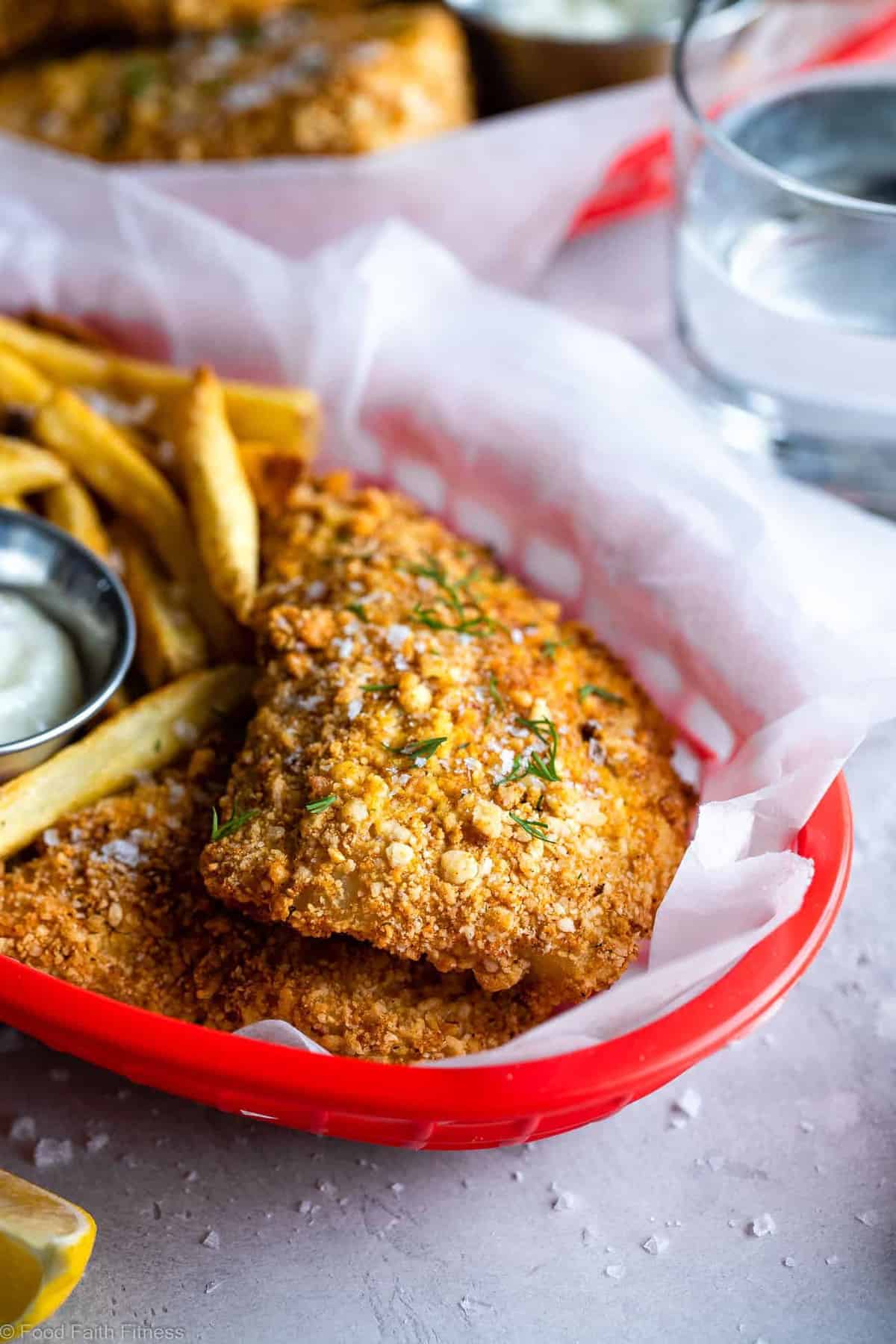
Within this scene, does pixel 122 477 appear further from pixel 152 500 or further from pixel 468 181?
pixel 468 181

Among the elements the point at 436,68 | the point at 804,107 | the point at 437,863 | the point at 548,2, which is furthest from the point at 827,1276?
the point at 548,2

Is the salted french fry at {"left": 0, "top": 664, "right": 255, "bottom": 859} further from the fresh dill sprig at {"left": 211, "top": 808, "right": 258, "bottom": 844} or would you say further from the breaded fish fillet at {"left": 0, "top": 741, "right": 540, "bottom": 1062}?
the fresh dill sprig at {"left": 211, "top": 808, "right": 258, "bottom": 844}

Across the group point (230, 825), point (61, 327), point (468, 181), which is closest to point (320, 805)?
point (230, 825)

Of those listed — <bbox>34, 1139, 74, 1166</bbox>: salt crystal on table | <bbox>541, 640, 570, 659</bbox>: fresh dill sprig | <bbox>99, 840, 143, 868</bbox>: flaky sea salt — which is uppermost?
<bbox>541, 640, 570, 659</bbox>: fresh dill sprig

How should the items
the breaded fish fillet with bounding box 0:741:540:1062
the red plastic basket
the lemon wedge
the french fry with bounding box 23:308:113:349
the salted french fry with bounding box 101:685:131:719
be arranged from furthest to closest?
1. the french fry with bounding box 23:308:113:349
2. the salted french fry with bounding box 101:685:131:719
3. the breaded fish fillet with bounding box 0:741:540:1062
4. the red plastic basket
5. the lemon wedge

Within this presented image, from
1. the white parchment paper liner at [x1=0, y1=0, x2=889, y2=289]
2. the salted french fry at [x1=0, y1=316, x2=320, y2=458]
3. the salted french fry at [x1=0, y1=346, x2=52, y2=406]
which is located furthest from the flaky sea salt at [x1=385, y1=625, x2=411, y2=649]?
the white parchment paper liner at [x1=0, y1=0, x2=889, y2=289]

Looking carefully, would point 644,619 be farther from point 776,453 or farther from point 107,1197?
point 107,1197
